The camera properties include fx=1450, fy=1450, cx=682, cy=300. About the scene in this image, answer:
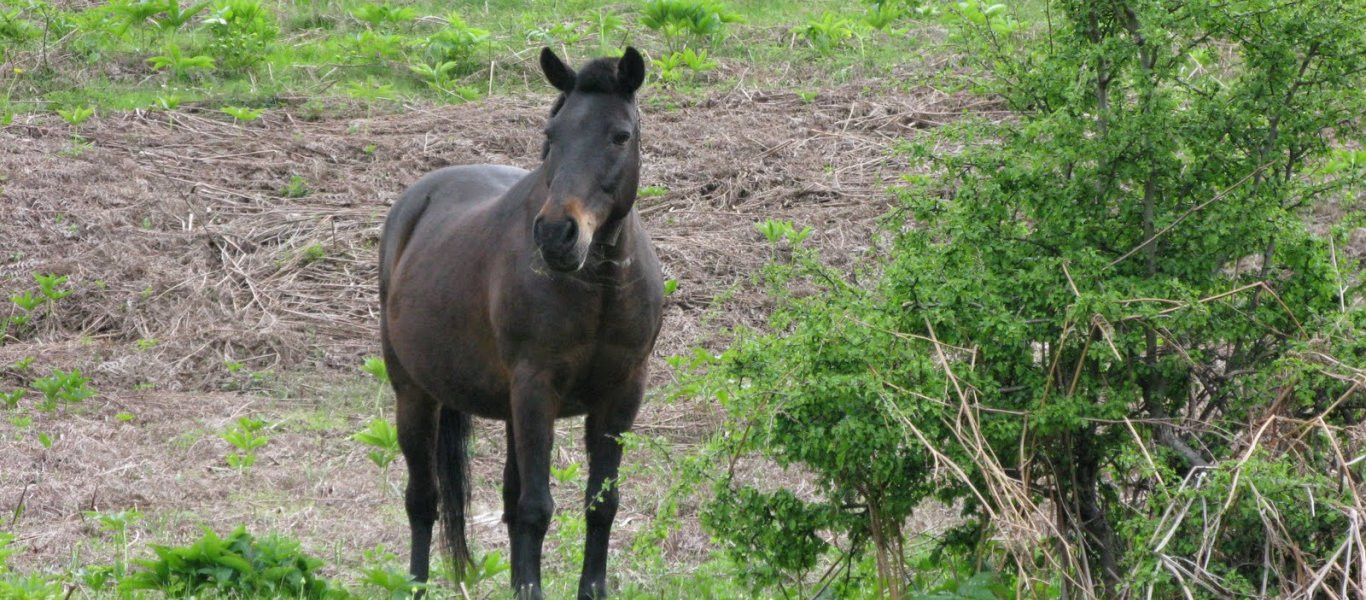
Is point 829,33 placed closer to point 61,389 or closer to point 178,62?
point 178,62

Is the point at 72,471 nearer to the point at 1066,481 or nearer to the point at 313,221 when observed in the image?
the point at 313,221

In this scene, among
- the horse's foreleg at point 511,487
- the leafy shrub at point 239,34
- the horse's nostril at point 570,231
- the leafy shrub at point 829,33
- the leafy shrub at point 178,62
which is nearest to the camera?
the horse's nostril at point 570,231

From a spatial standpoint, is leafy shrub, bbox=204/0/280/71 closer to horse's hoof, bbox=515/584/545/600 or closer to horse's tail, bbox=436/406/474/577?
horse's tail, bbox=436/406/474/577

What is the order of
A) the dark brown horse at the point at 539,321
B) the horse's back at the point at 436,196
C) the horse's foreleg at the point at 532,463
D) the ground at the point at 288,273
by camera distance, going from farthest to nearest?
the ground at the point at 288,273
the horse's back at the point at 436,196
the horse's foreleg at the point at 532,463
the dark brown horse at the point at 539,321

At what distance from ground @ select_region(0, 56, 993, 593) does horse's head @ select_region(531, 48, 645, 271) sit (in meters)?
1.01

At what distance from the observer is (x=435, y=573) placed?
6426mm

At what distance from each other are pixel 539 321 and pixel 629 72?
3.16 ft

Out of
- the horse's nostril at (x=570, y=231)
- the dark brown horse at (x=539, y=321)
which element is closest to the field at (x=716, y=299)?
the dark brown horse at (x=539, y=321)

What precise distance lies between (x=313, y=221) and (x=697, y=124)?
319 centimetres

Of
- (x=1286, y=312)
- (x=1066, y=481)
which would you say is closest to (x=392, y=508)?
(x=1066, y=481)

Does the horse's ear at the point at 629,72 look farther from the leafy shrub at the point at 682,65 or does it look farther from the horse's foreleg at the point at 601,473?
the leafy shrub at the point at 682,65

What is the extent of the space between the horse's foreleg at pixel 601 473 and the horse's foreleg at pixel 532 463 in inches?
8.5

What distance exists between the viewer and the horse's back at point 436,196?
6606 millimetres

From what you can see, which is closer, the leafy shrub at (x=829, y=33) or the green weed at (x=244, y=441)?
the green weed at (x=244, y=441)
